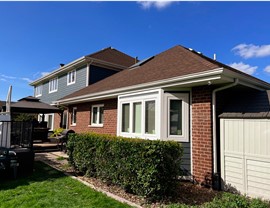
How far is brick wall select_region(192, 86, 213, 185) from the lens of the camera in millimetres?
5984

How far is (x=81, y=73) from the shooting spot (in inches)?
649

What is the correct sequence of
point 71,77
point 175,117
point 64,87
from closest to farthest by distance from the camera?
point 175,117 < point 71,77 < point 64,87

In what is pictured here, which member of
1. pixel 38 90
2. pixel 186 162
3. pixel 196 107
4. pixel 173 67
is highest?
pixel 38 90

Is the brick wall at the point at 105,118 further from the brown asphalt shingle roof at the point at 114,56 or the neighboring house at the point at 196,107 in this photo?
the brown asphalt shingle roof at the point at 114,56

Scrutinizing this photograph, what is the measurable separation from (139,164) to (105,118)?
605cm

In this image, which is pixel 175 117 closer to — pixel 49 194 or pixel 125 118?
pixel 125 118

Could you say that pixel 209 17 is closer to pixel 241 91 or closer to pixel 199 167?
pixel 241 91

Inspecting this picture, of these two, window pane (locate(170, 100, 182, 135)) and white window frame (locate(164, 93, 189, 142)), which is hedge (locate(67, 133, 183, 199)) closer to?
white window frame (locate(164, 93, 189, 142))

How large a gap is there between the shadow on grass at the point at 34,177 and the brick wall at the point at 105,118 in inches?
134

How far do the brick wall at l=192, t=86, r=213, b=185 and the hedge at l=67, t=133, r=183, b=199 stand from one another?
1.30 m

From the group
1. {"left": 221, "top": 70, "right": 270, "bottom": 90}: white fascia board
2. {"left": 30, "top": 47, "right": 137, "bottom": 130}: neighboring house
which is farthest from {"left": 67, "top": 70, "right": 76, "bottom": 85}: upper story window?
{"left": 221, "top": 70, "right": 270, "bottom": 90}: white fascia board

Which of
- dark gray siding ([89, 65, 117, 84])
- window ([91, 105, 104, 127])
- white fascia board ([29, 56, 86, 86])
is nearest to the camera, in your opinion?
window ([91, 105, 104, 127])

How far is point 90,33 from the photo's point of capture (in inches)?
508

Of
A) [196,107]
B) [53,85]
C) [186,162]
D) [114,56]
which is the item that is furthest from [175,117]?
[53,85]
